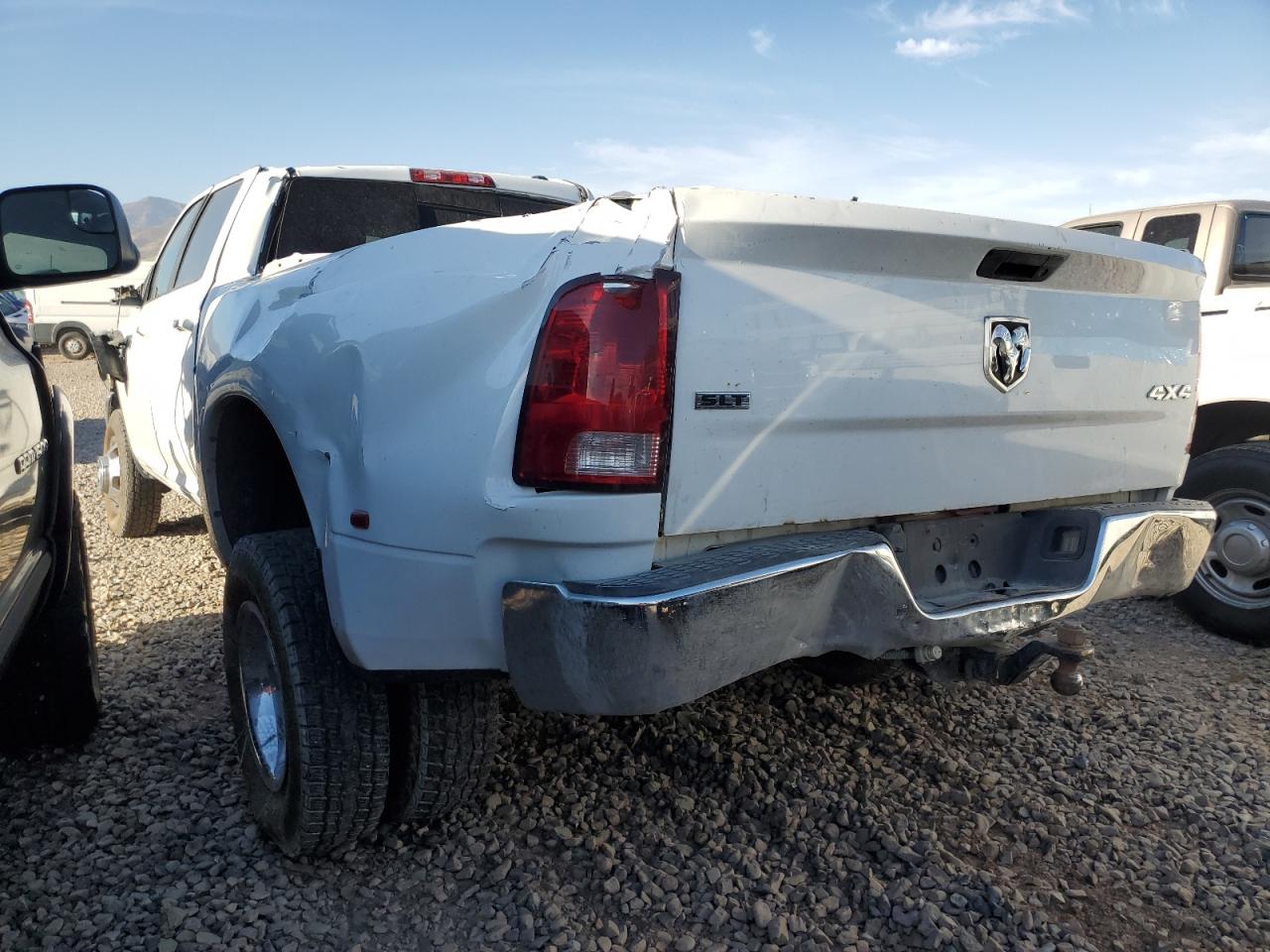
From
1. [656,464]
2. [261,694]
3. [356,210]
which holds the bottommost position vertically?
[261,694]

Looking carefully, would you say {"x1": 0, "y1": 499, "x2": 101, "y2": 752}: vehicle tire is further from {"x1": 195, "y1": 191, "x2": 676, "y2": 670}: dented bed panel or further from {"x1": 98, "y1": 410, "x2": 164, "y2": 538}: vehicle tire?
{"x1": 98, "y1": 410, "x2": 164, "y2": 538}: vehicle tire

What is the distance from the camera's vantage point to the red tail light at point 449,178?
13.3ft

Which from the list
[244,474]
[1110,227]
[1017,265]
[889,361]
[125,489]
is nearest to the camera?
[889,361]

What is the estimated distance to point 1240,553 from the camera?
14.3ft

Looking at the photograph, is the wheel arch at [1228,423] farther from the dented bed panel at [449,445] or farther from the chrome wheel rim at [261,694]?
the chrome wheel rim at [261,694]

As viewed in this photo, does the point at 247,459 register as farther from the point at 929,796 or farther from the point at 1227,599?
the point at 1227,599

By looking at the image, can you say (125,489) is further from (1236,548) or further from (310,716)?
(1236,548)

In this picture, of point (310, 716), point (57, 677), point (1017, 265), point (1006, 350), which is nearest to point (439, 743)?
point (310, 716)

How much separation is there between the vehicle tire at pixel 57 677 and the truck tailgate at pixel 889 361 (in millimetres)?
2047

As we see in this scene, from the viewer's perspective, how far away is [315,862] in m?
2.46

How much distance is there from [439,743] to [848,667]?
158 centimetres

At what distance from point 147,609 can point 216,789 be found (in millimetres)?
1958

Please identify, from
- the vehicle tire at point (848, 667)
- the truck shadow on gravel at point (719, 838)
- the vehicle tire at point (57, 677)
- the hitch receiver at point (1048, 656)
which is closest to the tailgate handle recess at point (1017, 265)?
the hitch receiver at point (1048, 656)

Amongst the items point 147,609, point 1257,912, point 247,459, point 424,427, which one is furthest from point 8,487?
point 1257,912
